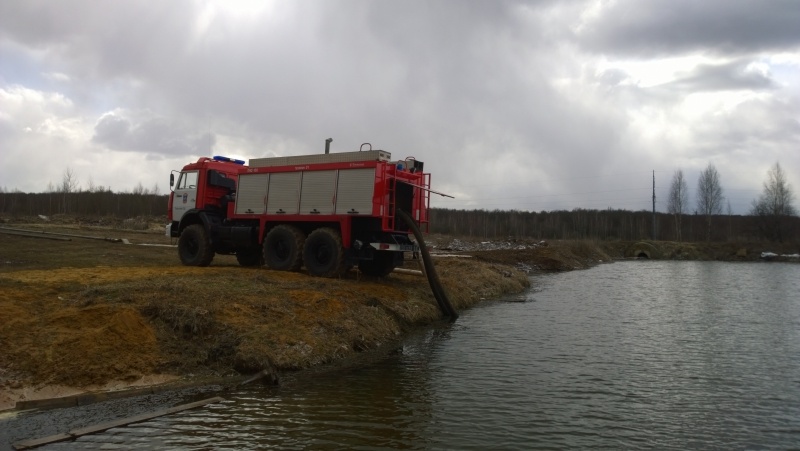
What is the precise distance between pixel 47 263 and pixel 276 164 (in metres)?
7.93

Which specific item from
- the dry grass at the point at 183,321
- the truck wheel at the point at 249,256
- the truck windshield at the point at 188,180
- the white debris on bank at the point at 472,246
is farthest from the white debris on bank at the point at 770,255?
the truck windshield at the point at 188,180

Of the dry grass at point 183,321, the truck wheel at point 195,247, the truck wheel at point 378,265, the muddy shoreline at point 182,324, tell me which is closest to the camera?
the muddy shoreline at point 182,324

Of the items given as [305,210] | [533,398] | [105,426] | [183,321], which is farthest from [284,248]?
[105,426]

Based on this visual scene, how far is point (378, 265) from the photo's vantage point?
57.2ft

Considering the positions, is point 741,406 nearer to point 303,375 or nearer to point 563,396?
point 563,396

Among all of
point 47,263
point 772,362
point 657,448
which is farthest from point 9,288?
point 772,362

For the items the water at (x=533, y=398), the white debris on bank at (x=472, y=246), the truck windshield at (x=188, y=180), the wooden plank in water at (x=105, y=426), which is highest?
the truck windshield at (x=188, y=180)

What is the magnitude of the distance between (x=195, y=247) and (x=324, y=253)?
550cm

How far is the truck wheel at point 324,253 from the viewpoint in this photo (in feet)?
50.8

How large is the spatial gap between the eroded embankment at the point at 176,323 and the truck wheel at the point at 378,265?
87.6 inches

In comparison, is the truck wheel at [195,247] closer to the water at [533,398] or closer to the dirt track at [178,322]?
the dirt track at [178,322]

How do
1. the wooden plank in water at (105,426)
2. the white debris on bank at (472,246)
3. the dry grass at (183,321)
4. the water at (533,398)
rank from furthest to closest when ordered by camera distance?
1. the white debris on bank at (472,246)
2. the dry grass at (183,321)
3. the water at (533,398)
4. the wooden plank in water at (105,426)

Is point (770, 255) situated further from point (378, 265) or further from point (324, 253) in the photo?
point (324, 253)

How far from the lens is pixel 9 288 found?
36.8 feet
